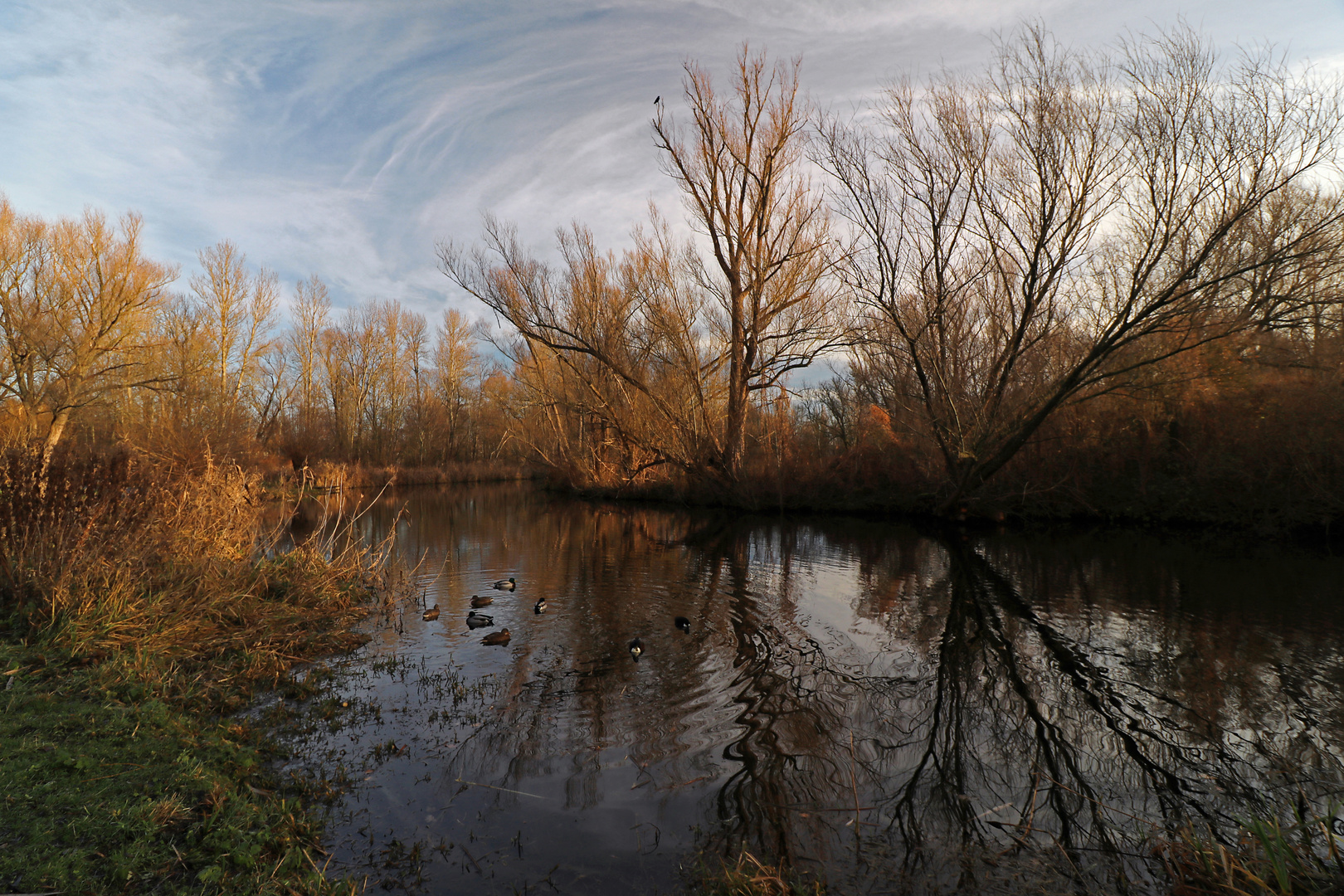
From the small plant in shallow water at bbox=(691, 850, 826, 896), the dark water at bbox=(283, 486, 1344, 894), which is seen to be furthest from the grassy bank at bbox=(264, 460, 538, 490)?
the small plant in shallow water at bbox=(691, 850, 826, 896)

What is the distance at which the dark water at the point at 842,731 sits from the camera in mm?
3930

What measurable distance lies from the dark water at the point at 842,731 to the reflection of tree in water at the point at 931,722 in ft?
0.08

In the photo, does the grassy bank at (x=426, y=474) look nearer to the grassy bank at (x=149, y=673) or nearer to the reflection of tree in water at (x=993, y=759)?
the grassy bank at (x=149, y=673)

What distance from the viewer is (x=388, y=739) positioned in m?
5.44

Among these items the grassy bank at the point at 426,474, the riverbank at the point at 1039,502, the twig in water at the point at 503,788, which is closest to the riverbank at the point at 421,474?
the grassy bank at the point at 426,474

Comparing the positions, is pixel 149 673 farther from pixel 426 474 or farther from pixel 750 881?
pixel 426 474

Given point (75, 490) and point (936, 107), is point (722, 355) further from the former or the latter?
point (75, 490)

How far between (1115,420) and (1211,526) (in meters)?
3.72

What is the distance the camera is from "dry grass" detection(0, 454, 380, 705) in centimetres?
614

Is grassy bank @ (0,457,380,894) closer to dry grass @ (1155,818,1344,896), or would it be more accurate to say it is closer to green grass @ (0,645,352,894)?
green grass @ (0,645,352,894)

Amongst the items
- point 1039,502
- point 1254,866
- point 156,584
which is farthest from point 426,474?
point 1254,866

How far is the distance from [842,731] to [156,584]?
759 cm

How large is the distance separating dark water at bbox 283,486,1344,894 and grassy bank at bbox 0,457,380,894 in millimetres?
640

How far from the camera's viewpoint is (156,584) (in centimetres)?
741
